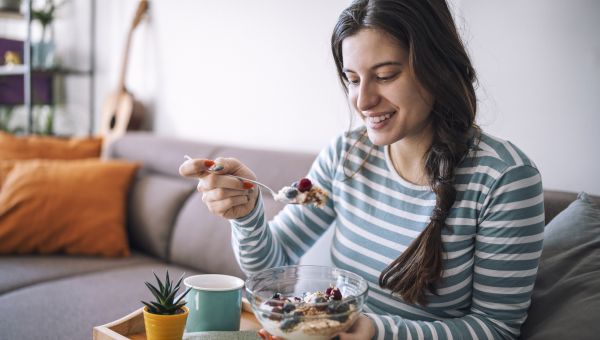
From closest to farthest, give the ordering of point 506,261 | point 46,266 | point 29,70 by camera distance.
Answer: point 506,261
point 46,266
point 29,70

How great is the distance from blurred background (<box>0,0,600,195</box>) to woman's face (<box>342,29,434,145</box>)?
0.40 meters

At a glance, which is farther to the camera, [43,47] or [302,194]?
[43,47]

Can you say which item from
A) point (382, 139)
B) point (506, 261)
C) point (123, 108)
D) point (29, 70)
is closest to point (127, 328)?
point (382, 139)

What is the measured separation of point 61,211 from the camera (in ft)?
6.89

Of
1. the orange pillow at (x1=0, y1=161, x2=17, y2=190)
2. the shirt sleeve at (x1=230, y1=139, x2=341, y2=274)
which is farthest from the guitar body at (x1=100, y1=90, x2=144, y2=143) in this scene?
the shirt sleeve at (x1=230, y1=139, x2=341, y2=274)

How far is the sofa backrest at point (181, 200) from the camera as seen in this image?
74.4 inches

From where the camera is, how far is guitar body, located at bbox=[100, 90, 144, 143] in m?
2.88

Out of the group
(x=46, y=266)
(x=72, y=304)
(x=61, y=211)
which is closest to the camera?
(x=72, y=304)

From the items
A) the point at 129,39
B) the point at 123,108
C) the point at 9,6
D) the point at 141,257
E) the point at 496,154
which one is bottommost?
the point at 141,257

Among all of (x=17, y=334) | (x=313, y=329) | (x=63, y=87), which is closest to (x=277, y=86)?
(x=17, y=334)

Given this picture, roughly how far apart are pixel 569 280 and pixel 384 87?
52 centimetres

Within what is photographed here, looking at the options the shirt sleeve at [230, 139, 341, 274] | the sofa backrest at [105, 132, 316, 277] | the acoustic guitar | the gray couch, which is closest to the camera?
the shirt sleeve at [230, 139, 341, 274]

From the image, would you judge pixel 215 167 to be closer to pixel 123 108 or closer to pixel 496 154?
pixel 496 154

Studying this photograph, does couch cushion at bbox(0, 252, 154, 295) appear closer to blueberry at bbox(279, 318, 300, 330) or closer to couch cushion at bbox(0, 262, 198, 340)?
couch cushion at bbox(0, 262, 198, 340)
